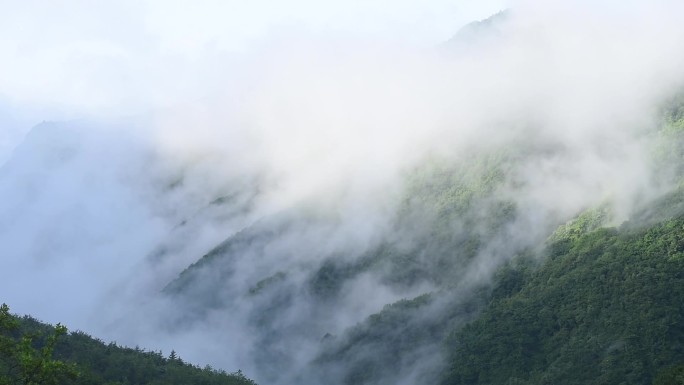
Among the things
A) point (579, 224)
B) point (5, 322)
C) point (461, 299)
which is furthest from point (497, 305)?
point (5, 322)

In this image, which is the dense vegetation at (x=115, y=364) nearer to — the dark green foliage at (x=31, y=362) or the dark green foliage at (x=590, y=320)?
the dark green foliage at (x=590, y=320)

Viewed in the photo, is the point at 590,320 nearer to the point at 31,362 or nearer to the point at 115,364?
the point at 115,364

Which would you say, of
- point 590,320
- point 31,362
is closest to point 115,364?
point 590,320

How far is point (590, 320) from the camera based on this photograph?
140 m

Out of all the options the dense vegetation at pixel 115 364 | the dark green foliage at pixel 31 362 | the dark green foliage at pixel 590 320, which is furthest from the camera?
the dark green foliage at pixel 590 320

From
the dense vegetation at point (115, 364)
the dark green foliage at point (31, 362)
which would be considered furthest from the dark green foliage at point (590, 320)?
the dark green foliage at point (31, 362)

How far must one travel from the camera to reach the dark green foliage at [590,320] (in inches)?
4970

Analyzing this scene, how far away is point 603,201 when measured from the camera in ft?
599

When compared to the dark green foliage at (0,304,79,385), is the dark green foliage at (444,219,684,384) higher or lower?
higher

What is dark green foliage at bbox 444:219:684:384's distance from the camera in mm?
126250

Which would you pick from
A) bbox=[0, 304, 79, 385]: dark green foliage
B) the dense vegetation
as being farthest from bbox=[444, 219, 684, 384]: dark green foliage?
bbox=[0, 304, 79, 385]: dark green foliage

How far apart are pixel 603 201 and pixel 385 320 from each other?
58.3 m

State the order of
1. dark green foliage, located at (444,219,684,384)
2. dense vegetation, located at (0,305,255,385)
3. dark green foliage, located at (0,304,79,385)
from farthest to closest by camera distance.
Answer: dark green foliage, located at (444,219,684,384) < dense vegetation, located at (0,305,255,385) < dark green foliage, located at (0,304,79,385)

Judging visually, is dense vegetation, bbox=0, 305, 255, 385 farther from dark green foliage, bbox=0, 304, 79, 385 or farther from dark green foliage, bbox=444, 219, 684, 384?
dark green foliage, bbox=0, 304, 79, 385
